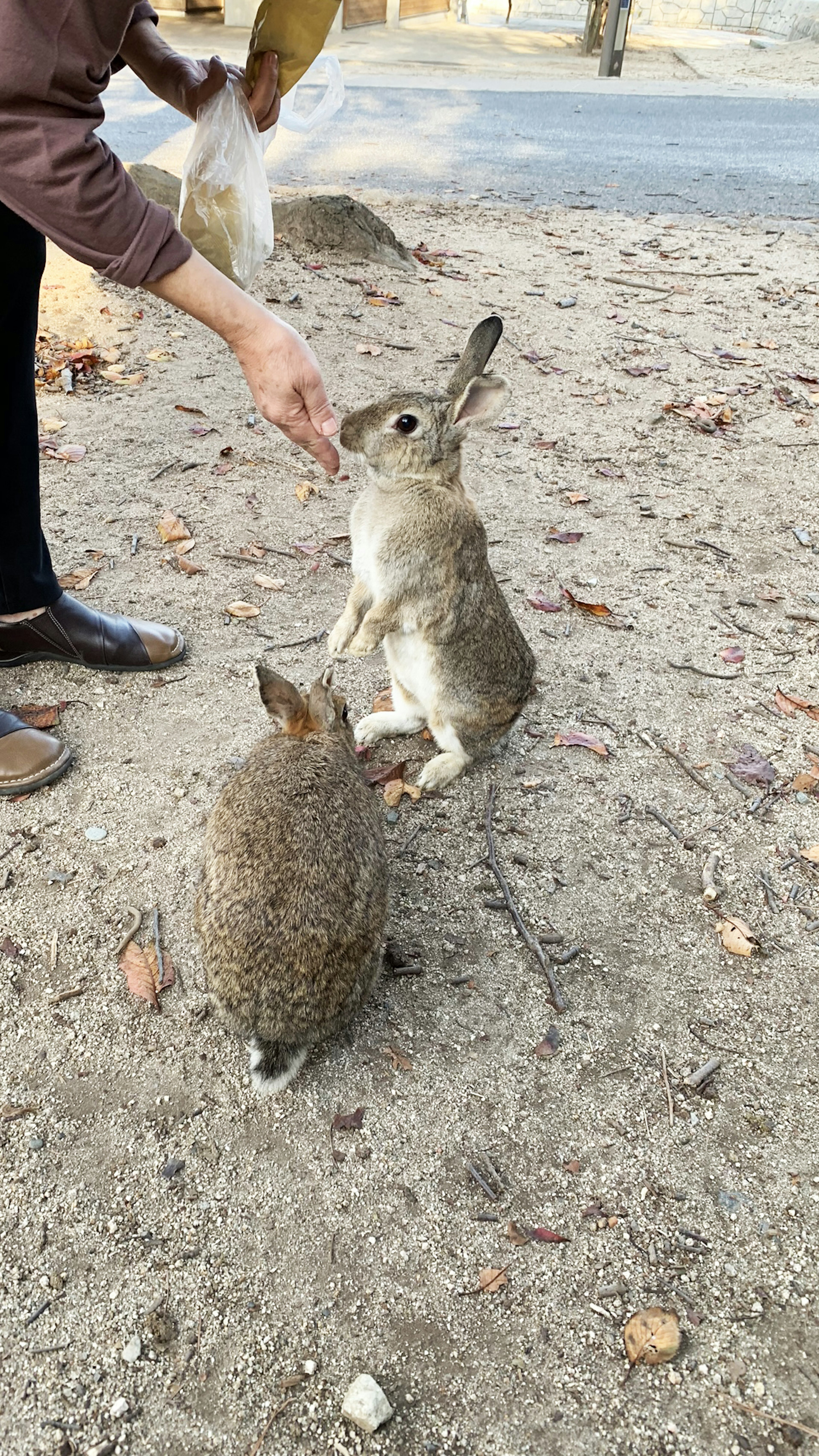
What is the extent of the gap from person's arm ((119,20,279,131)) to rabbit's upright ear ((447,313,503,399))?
106 cm

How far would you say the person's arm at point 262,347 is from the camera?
2594 millimetres

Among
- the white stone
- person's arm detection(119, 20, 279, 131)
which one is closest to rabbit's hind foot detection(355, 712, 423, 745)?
person's arm detection(119, 20, 279, 131)

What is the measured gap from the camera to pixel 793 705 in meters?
4.24

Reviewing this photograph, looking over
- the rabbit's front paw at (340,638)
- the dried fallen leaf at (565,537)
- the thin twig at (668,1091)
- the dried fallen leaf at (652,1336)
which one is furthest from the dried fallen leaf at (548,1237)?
the dried fallen leaf at (565,537)

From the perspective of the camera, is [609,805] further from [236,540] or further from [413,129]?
[413,129]

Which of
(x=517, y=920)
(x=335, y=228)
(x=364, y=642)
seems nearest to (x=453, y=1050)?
(x=517, y=920)

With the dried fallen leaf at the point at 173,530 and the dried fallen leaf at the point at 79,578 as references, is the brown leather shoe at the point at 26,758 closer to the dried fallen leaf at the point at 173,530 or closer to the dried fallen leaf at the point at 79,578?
the dried fallen leaf at the point at 79,578

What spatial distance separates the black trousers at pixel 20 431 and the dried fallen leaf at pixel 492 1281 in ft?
9.09

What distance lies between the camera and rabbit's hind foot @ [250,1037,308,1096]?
2.51 metres

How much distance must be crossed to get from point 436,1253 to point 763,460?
16.9 feet

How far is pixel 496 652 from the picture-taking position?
12.2 ft

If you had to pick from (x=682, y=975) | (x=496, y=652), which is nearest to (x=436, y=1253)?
(x=682, y=975)

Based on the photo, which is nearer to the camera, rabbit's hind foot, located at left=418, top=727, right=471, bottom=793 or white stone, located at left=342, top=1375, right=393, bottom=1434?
white stone, located at left=342, top=1375, right=393, bottom=1434

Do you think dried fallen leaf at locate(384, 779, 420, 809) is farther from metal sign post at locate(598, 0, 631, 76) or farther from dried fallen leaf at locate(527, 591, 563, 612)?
metal sign post at locate(598, 0, 631, 76)
